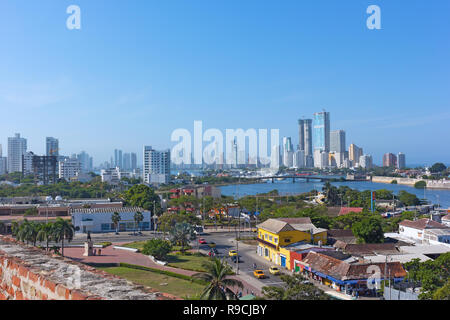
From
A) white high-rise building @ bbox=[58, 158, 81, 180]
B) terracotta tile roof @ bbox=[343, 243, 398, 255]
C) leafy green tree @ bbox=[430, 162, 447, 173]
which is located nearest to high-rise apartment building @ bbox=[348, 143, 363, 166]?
leafy green tree @ bbox=[430, 162, 447, 173]

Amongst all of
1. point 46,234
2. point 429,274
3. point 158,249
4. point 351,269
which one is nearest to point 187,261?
point 158,249

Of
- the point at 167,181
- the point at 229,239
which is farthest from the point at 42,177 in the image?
the point at 229,239

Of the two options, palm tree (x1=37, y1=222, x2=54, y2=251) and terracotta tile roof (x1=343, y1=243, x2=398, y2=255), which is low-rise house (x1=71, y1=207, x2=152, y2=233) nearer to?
palm tree (x1=37, y1=222, x2=54, y2=251)

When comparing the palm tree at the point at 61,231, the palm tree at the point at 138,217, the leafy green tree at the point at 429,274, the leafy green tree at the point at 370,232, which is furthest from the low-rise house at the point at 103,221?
the leafy green tree at the point at 429,274

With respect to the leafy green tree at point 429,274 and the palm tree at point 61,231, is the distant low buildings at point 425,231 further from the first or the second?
the palm tree at point 61,231

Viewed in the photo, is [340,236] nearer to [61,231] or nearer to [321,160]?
[61,231]
